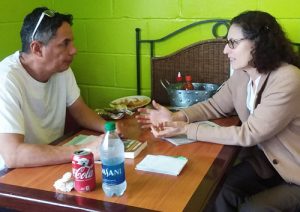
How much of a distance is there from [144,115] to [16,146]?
692 mm

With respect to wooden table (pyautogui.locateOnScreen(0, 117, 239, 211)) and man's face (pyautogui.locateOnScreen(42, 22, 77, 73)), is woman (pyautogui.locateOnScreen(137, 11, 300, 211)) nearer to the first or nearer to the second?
wooden table (pyautogui.locateOnScreen(0, 117, 239, 211))

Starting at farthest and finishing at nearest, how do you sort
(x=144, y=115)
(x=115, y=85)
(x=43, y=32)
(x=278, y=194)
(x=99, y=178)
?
(x=115, y=85) → (x=144, y=115) → (x=43, y=32) → (x=278, y=194) → (x=99, y=178)

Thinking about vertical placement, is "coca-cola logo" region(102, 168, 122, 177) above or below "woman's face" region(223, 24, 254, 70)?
below

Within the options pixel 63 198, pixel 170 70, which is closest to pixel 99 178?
pixel 63 198

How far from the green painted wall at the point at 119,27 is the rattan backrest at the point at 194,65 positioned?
73mm

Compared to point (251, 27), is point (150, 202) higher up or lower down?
lower down

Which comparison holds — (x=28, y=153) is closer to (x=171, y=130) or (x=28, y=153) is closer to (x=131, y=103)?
(x=171, y=130)

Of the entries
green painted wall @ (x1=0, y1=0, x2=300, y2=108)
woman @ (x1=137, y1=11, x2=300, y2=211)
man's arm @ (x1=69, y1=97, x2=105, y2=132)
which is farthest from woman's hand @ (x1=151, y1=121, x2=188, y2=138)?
green painted wall @ (x1=0, y1=0, x2=300, y2=108)

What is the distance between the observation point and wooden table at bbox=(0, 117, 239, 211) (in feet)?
3.62

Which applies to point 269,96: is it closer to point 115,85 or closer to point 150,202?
point 150,202

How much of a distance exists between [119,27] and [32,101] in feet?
3.37

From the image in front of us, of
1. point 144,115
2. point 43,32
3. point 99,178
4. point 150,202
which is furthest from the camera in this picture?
point 144,115

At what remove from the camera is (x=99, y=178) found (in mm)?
1272

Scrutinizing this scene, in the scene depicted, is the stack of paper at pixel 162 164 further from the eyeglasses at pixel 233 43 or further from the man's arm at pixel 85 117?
the eyeglasses at pixel 233 43
